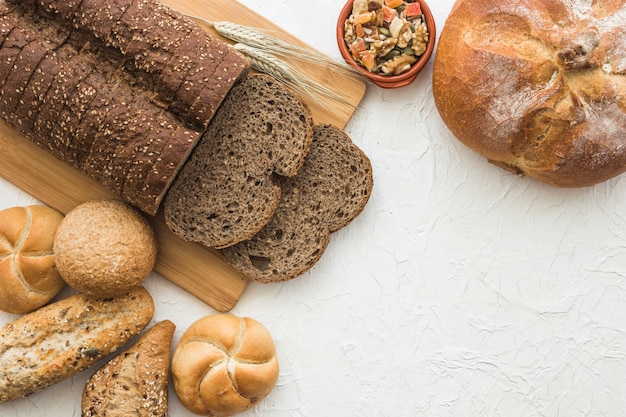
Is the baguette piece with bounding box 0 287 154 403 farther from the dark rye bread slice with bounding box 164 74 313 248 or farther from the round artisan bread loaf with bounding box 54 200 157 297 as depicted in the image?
the dark rye bread slice with bounding box 164 74 313 248

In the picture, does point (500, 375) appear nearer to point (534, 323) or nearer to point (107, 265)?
point (534, 323)

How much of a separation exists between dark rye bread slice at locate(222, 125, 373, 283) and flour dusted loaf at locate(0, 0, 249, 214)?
55 cm

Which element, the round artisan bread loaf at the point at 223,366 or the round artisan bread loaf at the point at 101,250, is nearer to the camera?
the round artisan bread loaf at the point at 101,250

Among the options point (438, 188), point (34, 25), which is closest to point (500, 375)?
point (438, 188)

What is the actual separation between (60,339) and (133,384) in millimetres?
413

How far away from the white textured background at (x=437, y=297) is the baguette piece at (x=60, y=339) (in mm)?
221

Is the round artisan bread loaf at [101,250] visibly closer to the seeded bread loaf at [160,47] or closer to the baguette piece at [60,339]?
the baguette piece at [60,339]

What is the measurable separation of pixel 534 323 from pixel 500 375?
323 millimetres

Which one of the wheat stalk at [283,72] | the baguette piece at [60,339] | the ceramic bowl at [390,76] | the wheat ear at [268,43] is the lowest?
the baguette piece at [60,339]

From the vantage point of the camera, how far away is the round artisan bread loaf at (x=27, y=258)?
9.45 feet

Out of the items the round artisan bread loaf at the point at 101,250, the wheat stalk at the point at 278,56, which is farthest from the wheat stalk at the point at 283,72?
the round artisan bread loaf at the point at 101,250

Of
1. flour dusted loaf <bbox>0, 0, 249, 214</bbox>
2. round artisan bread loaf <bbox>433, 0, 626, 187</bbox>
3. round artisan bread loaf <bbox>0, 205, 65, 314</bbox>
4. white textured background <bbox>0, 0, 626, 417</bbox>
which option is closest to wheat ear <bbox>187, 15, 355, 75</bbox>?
white textured background <bbox>0, 0, 626, 417</bbox>

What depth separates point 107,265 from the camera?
2783mm

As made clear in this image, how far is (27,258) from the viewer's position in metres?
2.89
